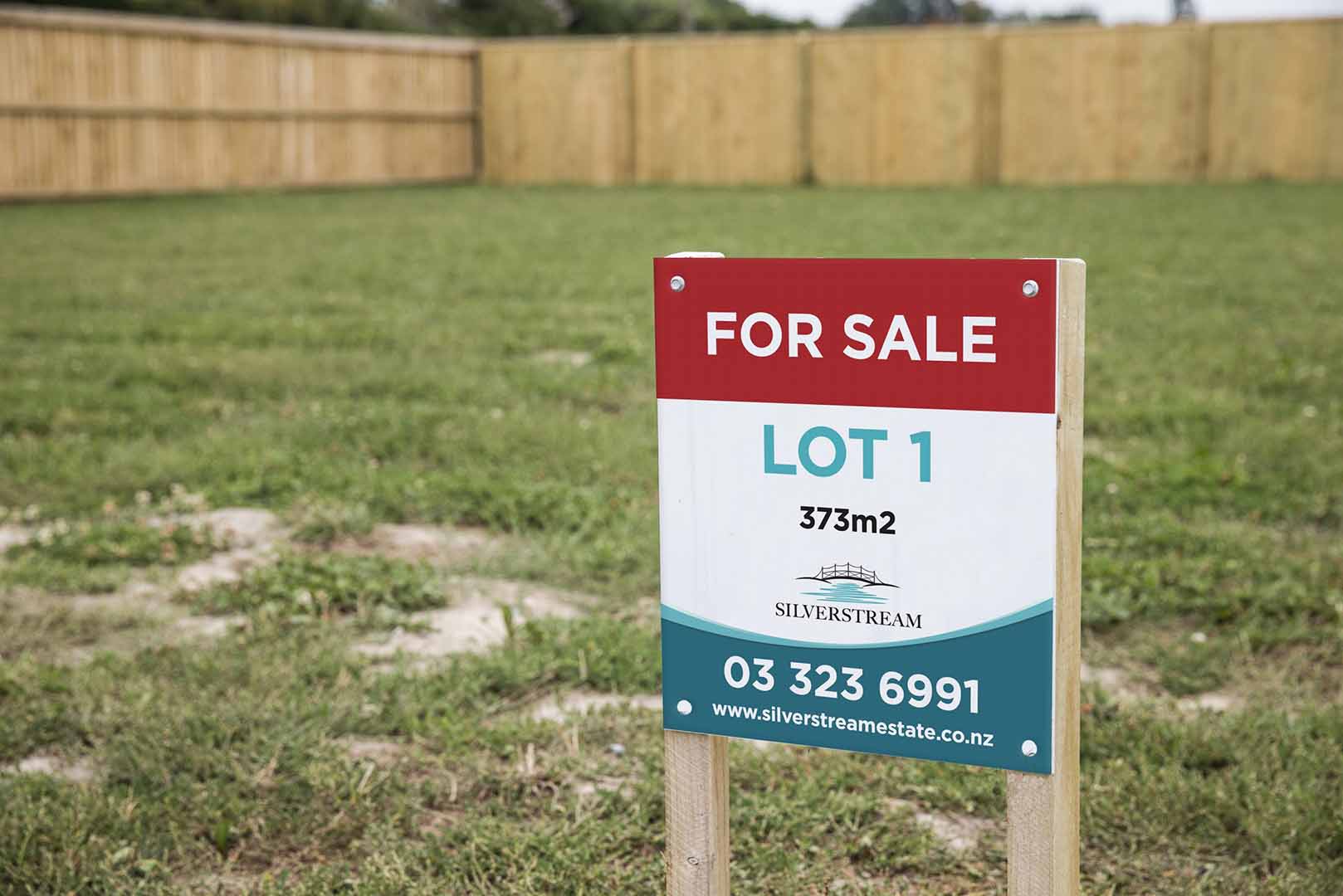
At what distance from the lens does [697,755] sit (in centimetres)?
204

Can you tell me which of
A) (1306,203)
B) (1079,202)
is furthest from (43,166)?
(1306,203)

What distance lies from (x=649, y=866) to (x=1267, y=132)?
17.3 m

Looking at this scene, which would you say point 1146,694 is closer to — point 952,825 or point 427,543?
point 952,825

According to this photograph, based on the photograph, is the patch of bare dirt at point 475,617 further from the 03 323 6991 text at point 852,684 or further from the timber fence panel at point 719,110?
the timber fence panel at point 719,110

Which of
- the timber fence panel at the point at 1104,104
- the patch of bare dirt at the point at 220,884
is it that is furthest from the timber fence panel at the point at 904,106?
the patch of bare dirt at the point at 220,884

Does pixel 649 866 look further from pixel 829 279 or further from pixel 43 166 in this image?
pixel 43 166

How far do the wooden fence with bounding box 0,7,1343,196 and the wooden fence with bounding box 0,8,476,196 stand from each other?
0.09ft

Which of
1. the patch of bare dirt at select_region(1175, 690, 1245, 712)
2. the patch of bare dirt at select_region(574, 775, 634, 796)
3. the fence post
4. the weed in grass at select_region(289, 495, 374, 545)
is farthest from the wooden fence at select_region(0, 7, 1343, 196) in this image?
the fence post

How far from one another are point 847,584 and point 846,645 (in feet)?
0.26

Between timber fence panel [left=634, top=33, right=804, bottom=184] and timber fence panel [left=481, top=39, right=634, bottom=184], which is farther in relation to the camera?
timber fence panel [left=481, top=39, right=634, bottom=184]

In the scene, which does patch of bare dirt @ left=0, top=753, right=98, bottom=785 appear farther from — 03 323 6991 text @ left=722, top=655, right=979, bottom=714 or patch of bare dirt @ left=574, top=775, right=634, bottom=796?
03 323 6991 text @ left=722, top=655, right=979, bottom=714

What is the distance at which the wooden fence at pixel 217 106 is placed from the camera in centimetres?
1585

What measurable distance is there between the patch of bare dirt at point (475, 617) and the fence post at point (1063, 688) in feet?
6.13

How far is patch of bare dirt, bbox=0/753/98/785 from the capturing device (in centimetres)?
289
